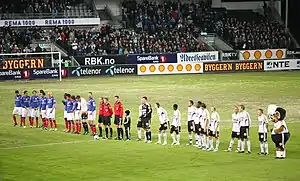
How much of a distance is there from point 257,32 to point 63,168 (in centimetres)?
4910

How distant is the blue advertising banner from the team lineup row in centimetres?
2816

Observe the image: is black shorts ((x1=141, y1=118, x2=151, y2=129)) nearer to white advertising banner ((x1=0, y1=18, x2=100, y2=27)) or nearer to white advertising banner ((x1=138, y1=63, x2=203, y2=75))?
white advertising banner ((x1=138, y1=63, x2=203, y2=75))

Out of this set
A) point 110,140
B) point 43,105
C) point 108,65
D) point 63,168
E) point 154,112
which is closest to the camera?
point 63,168

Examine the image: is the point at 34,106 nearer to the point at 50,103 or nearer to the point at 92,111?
the point at 50,103

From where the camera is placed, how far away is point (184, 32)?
6875 centimetres

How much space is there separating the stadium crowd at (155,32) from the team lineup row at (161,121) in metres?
26.7

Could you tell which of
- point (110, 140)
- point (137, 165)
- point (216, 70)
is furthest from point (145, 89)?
point (137, 165)

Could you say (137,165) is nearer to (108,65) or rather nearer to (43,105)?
(43,105)

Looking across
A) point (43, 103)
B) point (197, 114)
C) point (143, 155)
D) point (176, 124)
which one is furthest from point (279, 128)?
point (43, 103)

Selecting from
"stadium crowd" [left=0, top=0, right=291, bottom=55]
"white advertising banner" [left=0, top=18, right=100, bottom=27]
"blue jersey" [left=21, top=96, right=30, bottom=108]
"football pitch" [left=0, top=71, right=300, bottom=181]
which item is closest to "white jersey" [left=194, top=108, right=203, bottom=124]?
"football pitch" [left=0, top=71, right=300, bottom=181]

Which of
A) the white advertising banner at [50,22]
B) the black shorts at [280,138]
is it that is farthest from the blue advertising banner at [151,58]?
the black shorts at [280,138]

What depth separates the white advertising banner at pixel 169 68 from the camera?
63.3m

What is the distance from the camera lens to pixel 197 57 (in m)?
65.4

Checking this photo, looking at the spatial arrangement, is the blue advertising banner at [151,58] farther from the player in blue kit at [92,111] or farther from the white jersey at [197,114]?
the white jersey at [197,114]
